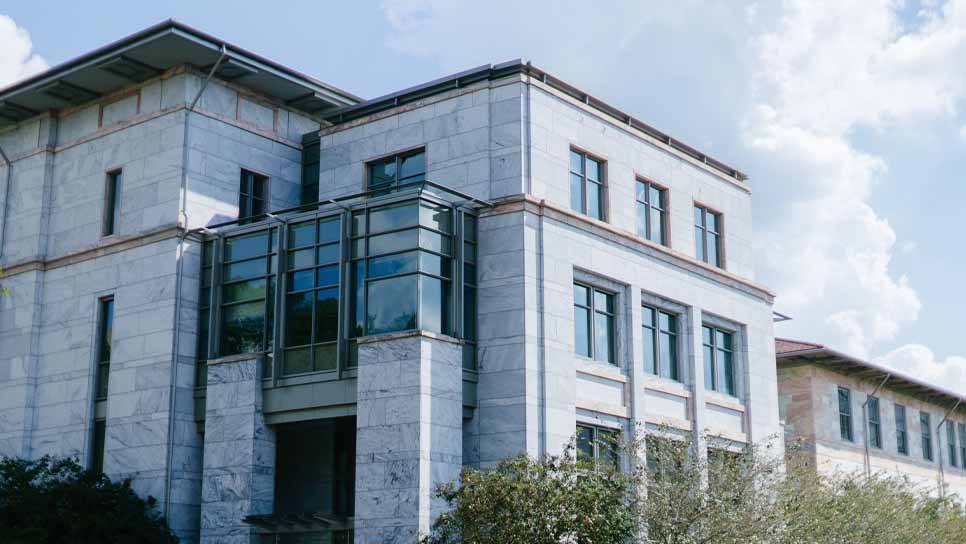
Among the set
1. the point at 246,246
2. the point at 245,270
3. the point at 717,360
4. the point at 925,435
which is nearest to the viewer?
the point at 245,270

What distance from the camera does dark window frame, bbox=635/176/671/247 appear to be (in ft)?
119

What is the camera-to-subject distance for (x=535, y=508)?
26078 millimetres

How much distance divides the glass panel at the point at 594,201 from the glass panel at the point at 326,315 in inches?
299

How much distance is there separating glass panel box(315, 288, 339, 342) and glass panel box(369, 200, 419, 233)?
6.33ft

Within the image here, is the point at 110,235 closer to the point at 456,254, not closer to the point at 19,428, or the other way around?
the point at 19,428

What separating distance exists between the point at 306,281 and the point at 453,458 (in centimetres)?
619

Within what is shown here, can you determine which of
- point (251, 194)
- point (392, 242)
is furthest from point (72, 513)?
point (251, 194)

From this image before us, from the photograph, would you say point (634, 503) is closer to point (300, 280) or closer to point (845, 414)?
point (300, 280)

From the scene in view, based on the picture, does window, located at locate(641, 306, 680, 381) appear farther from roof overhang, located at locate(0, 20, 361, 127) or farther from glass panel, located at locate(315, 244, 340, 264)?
roof overhang, located at locate(0, 20, 361, 127)

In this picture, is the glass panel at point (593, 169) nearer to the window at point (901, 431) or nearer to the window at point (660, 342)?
the window at point (660, 342)

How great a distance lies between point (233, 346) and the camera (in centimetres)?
3278

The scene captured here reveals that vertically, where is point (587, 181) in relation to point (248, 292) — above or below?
above

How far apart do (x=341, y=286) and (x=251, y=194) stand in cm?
719

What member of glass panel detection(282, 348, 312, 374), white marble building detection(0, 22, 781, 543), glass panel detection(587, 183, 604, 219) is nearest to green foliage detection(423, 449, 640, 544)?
white marble building detection(0, 22, 781, 543)
